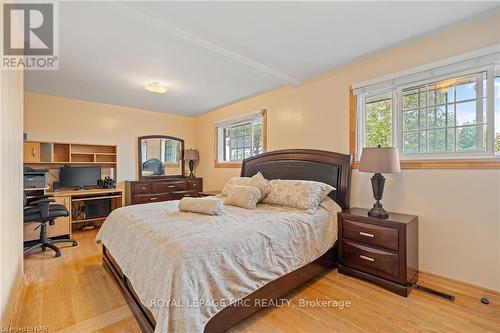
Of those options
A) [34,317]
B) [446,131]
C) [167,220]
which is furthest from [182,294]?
[446,131]

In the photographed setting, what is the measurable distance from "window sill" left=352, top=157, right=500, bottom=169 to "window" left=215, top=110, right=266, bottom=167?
7.09 ft

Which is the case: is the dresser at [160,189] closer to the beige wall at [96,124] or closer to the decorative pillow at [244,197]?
the beige wall at [96,124]

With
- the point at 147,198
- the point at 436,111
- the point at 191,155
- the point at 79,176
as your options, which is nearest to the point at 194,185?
the point at 191,155

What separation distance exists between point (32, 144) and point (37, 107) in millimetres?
661

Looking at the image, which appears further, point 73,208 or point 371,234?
point 73,208

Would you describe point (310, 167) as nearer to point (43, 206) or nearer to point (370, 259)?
point (370, 259)

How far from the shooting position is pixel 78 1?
1738 millimetres

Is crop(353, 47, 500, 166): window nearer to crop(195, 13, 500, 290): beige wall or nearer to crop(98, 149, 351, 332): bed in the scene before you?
crop(195, 13, 500, 290): beige wall

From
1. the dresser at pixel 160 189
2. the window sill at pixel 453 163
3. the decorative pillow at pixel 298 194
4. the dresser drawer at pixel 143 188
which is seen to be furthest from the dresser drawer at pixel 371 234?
the dresser drawer at pixel 143 188

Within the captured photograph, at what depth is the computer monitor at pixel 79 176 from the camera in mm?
3910

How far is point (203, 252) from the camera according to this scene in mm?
1408

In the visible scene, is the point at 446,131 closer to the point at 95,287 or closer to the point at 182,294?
the point at 182,294

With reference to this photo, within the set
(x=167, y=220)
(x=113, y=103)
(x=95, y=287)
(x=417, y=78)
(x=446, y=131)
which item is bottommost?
(x=95, y=287)

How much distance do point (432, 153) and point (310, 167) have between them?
51.5 inches
